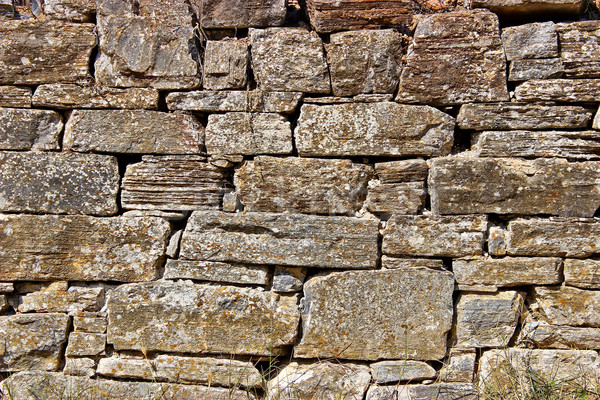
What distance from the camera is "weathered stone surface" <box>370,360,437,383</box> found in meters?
2.84

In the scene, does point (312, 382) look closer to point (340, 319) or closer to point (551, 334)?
point (340, 319)

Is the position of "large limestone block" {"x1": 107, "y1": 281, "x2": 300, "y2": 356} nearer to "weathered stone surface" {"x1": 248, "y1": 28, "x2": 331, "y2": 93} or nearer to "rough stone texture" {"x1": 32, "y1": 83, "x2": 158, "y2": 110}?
"rough stone texture" {"x1": 32, "y1": 83, "x2": 158, "y2": 110}

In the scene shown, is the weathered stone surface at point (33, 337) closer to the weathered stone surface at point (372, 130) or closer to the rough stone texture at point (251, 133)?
the rough stone texture at point (251, 133)

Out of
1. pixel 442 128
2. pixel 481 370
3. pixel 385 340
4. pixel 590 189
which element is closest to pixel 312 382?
pixel 385 340

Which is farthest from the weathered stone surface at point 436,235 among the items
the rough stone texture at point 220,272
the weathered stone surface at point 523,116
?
the rough stone texture at point 220,272

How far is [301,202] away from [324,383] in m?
1.15

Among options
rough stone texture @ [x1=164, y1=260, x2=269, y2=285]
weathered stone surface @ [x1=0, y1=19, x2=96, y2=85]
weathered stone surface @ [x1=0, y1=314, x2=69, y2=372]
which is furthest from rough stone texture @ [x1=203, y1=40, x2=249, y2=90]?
weathered stone surface @ [x1=0, y1=314, x2=69, y2=372]

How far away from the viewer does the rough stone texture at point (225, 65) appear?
2930mm

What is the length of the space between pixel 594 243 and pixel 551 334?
0.63 m

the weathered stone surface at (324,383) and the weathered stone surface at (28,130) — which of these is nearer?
the weathered stone surface at (324,383)

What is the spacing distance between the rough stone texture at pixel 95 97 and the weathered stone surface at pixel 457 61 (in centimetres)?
167

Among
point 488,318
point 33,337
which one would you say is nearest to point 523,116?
point 488,318

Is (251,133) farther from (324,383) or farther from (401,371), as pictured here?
(401,371)

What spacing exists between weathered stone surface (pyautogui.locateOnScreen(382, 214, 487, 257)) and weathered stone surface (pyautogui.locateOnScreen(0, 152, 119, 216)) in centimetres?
187
